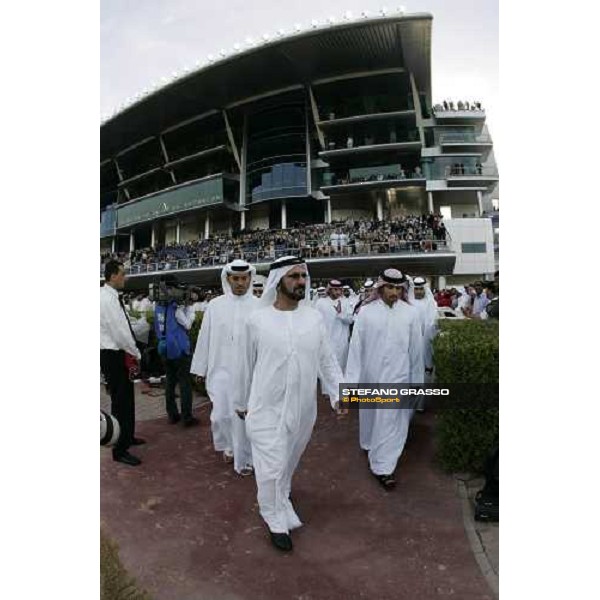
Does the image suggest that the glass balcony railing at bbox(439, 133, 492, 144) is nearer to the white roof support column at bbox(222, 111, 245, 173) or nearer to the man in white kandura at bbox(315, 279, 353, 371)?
the white roof support column at bbox(222, 111, 245, 173)

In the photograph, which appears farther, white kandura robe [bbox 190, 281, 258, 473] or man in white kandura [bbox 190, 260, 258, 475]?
white kandura robe [bbox 190, 281, 258, 473]

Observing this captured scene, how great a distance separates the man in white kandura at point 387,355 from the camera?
10.8 feet

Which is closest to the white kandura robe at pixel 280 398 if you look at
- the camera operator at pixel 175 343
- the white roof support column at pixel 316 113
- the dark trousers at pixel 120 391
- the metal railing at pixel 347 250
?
the metal railing at pixel 347 250

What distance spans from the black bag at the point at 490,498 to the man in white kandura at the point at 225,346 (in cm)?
177

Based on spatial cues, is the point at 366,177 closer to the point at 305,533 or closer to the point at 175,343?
the point at 305,533

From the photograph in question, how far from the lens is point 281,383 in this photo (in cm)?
272

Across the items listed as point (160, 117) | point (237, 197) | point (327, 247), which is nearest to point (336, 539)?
point (327, 247)

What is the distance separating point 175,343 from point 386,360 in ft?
7.84

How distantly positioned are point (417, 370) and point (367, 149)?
165 cm

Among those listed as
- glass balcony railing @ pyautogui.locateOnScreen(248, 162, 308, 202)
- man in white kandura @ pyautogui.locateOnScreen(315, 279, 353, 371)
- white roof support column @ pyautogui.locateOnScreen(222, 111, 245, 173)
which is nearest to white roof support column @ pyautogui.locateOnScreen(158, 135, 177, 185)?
white roof support column @ pyautogui.locateOnScreen(222, 111, 245, 173)

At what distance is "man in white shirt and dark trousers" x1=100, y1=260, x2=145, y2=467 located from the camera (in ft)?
11.3

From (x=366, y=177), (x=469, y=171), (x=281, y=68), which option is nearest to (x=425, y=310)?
(x=366, y=177)

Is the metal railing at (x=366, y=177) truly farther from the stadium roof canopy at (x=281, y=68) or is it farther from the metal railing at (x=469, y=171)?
the stadium roof canopy at (x=281, y=68)

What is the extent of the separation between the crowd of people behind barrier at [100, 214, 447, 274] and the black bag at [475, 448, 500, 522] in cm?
141
